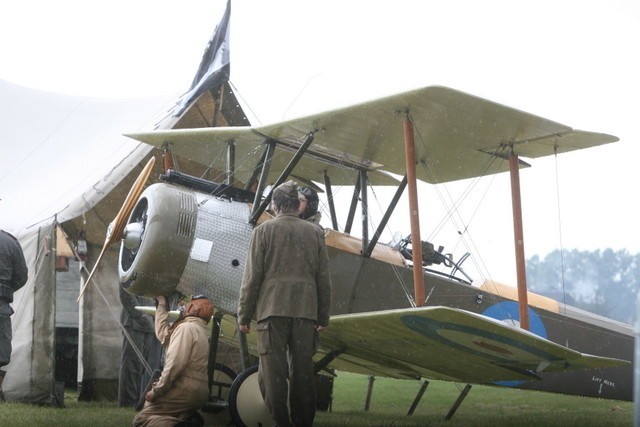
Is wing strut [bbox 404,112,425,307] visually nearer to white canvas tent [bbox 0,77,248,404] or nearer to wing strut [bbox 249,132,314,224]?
wing strut [bbox 249,132,314,224]

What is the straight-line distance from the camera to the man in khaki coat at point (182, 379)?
206 inches

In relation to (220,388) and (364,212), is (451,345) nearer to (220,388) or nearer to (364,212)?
(364,212)

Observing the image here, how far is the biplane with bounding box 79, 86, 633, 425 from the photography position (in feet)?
18.8

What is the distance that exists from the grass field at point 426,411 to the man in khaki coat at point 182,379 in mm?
907

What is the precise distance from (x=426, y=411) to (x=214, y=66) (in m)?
3.89

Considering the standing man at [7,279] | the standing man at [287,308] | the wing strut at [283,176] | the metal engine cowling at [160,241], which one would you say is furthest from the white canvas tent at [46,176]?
the standing man at [287,308]

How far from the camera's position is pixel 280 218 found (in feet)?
15.7

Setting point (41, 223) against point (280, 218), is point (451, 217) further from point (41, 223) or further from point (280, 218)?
point (41, 223)

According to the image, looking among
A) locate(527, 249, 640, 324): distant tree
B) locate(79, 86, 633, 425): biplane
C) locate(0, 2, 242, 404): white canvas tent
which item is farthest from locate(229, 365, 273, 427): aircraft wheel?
locate(527, 249, 640, 324): distant tree

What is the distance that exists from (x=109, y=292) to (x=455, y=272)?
11.5 feet

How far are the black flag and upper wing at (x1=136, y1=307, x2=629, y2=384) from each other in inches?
114

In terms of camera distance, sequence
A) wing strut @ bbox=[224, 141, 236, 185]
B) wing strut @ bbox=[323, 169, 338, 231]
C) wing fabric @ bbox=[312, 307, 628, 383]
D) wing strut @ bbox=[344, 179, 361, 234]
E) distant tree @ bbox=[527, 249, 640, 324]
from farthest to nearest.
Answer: distant tree @ bbox=[527, 249, 640, 324]
wing strut @ bbox=[323, 169, 338, 231]
wing strut @ bbox=[344, 179, 361, 234]
wing strut @ bbox=[224, 141, 236, 185]
wing fabric @ bbox=[312, 307, 628, 383]

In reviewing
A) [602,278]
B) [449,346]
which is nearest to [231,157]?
[449,346]

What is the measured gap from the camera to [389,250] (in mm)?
7047
